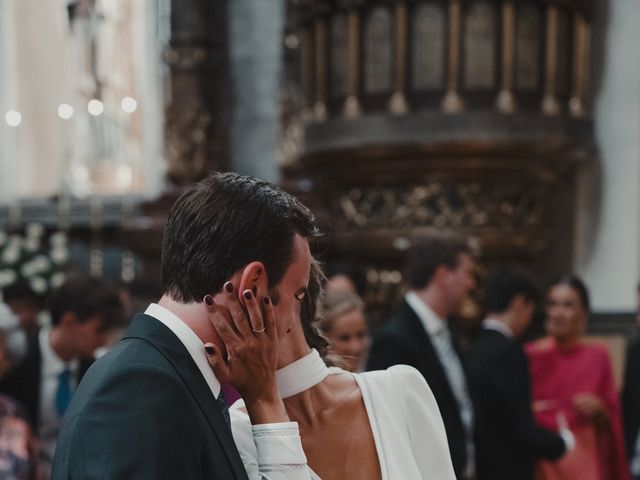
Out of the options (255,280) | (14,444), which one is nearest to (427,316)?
(14,444)

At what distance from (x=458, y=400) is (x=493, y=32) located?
2705mm

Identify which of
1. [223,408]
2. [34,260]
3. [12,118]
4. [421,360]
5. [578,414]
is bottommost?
[578,414]

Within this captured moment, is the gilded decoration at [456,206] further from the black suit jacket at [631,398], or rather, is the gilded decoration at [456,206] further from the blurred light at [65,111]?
the blurred light at [65,111]

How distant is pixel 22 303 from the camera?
667 centimetres

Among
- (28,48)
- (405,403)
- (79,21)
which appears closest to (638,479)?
(405,403)

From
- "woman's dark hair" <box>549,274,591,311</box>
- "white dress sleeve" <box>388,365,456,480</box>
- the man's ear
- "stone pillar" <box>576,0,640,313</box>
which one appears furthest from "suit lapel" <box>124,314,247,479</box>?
"stone pillar" <box>576,0,640,313</box>

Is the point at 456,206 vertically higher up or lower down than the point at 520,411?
higher up

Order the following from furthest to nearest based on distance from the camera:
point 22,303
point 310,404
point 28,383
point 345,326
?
point 22,303, point 28,383, point 345,326, point 310,404

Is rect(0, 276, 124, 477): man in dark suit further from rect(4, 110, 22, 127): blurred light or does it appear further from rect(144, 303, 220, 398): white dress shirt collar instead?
rect(4, 110, 22, 127): blurred light

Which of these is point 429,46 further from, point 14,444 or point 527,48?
point 14,444

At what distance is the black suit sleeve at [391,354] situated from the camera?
428 cm

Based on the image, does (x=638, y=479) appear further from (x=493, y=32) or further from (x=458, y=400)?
(x=493, y=32)

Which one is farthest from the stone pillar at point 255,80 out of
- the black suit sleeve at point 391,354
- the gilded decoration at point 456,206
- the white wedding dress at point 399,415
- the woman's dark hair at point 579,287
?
the white wedding dress at point 399,415

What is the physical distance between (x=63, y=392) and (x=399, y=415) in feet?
8.36
